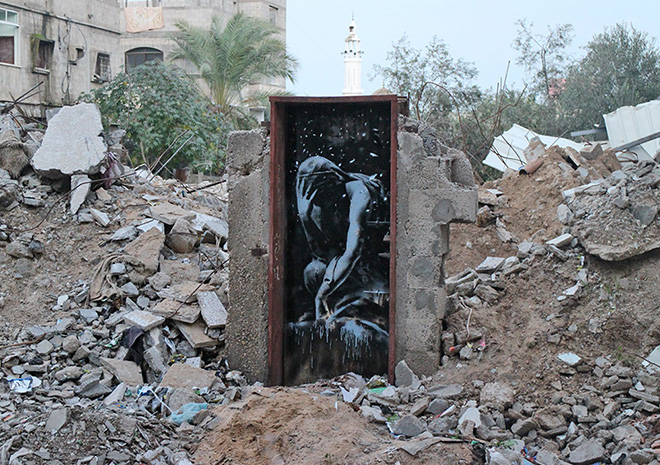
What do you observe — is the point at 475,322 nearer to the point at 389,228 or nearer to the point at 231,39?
the point at 389,228

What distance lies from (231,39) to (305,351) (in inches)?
736

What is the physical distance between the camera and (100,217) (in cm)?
845

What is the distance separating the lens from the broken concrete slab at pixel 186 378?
20.0 feet

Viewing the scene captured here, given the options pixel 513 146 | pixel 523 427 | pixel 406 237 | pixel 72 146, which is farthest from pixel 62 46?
pixel 523 427

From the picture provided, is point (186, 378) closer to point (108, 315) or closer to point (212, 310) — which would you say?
point (212, 310)

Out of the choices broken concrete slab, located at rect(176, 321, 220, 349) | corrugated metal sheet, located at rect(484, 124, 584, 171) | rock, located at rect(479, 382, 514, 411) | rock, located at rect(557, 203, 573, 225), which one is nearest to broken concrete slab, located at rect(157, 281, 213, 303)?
broken concrete slab, located at rect(176, 321, 220, 349)

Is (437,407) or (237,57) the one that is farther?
(237,57)

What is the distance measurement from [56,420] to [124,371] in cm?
161

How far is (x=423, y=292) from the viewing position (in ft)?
20.5

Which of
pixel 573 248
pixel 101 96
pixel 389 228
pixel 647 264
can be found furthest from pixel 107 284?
pixel 101 96

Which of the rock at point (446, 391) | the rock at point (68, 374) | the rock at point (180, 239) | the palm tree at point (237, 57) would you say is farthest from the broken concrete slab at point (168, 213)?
the palm tree at point (237, 57)

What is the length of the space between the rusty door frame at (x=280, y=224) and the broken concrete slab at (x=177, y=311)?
0.94 meters

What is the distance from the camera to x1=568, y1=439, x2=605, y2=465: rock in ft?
15.9

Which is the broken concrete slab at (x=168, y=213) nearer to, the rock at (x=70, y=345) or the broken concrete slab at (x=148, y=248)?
the broken concrete slab at (x=148, y=248)
